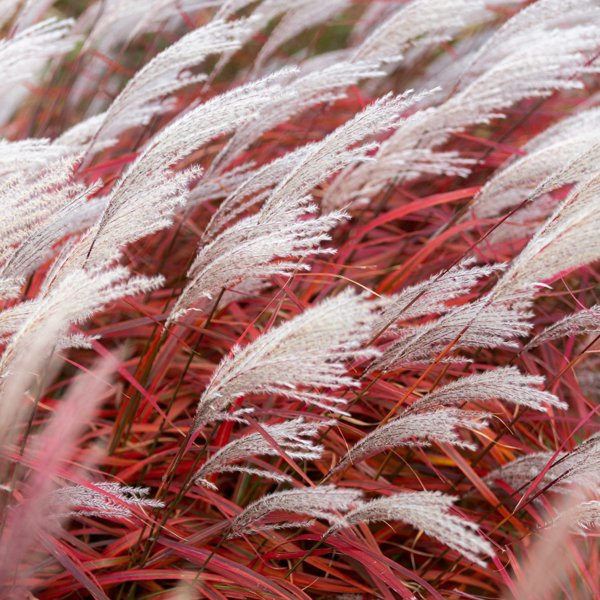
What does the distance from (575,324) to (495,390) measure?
0.27m

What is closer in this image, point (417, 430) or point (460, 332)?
point (417, 430)

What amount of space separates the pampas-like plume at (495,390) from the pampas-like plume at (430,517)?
0.79 feet

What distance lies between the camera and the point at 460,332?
149 cm

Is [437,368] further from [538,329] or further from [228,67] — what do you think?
[228,67]

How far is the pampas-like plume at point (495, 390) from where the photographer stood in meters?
1.36

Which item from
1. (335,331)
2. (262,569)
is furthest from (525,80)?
(262,569)

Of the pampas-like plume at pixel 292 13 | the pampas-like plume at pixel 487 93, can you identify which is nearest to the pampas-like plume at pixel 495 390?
the pampas-like plume at pixel 487 93

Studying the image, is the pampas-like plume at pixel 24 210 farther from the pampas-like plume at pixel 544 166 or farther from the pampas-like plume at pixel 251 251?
the pampas-like plume at pixel 544 166

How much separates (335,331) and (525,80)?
1.32 meters

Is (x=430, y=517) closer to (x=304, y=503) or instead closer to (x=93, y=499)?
(x=304, y=503)

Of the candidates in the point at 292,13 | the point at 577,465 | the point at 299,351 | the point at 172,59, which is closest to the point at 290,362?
the point at 299,351

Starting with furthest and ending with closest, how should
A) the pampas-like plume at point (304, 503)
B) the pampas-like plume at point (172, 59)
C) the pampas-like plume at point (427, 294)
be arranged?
the pampas-like plume at point (172, 59), the pampas-like plume at point (427, 294), the pampas-like plume at point (304, 503)

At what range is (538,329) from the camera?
7.97ft

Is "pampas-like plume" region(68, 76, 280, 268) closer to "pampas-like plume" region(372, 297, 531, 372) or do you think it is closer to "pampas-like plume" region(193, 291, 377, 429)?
"pampas-like plume" region(193, 291, 377, 429)
